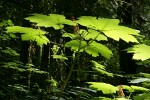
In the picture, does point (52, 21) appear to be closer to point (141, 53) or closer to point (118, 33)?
point (118, 33)

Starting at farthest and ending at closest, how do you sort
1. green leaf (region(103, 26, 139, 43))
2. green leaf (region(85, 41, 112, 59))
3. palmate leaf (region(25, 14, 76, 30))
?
green leaf (region(85, 41, 112, 59)) < palmate leaf (region(25, 14, 76, 30)) < green leaf (region(103, 26, 139, 43))

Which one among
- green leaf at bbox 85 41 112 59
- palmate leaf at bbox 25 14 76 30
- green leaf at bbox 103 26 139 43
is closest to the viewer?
green leaf at bbox 103 26 139 43

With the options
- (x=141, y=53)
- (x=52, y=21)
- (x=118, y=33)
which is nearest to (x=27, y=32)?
(x=52, y=21)

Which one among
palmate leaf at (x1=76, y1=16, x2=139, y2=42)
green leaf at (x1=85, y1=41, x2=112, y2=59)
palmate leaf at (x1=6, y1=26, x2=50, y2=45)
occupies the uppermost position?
palmate leaf at (x1=76, y1=16, x2=139, y2=42)

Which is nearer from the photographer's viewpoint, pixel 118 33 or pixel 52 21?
pixel 118 33

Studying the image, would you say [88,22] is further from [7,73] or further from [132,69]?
[132,69]

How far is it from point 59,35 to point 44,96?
2536mm

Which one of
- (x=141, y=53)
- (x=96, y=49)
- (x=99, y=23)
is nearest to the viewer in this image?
(x=99, y=23)

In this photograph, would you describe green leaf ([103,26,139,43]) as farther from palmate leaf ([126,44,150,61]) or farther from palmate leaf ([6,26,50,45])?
palmate leaf ([6,26,50,45])

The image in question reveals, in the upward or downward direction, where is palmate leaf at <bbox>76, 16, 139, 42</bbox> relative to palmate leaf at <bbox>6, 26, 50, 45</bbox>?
upward

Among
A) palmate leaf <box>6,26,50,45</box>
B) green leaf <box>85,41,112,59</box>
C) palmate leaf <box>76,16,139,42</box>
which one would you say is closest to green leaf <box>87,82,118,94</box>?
green leaf <box>85,41,112,59</box>

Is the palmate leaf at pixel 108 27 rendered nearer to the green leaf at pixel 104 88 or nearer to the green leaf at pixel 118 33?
the green leaf at pixel 118 33

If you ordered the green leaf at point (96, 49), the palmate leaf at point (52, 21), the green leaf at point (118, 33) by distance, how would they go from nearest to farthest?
the green leaf at point (118, 33)
the palmate leaf at point (52, 21)
the green leaf at point (96, 49)

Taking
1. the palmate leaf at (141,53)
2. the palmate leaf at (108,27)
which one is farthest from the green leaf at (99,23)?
the palmate leaf at (141,53)
